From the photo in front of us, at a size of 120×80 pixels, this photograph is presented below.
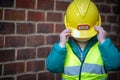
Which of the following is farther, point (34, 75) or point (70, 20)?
point (34, 75)

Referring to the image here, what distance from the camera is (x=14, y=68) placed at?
6.18ft

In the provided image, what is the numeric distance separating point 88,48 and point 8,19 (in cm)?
65

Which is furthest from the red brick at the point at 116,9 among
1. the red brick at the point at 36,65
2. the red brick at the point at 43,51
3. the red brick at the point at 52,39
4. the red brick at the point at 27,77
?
the red brick at the point at 27,77

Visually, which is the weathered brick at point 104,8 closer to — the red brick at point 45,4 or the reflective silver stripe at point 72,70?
the red brick at point 45,4

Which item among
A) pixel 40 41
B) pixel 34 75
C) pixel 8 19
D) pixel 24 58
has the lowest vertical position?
pixel 34 75

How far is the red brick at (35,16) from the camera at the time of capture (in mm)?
1947

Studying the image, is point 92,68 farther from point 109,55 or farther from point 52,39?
point 52,39

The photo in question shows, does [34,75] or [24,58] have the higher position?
Result: [24,58]

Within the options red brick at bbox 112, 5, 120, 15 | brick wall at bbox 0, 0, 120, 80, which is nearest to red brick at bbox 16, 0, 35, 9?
brick wall at bbox 0, 0, 120, 80

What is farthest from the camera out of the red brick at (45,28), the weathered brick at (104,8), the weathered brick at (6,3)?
the weathered brick at (104,8)

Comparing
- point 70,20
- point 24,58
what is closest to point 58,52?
point 70,20

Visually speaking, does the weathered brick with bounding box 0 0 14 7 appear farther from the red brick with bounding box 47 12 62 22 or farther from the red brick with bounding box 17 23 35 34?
the red brick with bounding box 47 12 62 22

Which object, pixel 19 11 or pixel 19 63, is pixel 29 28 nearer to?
pixel 19 11

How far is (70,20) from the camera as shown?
1.54 m
